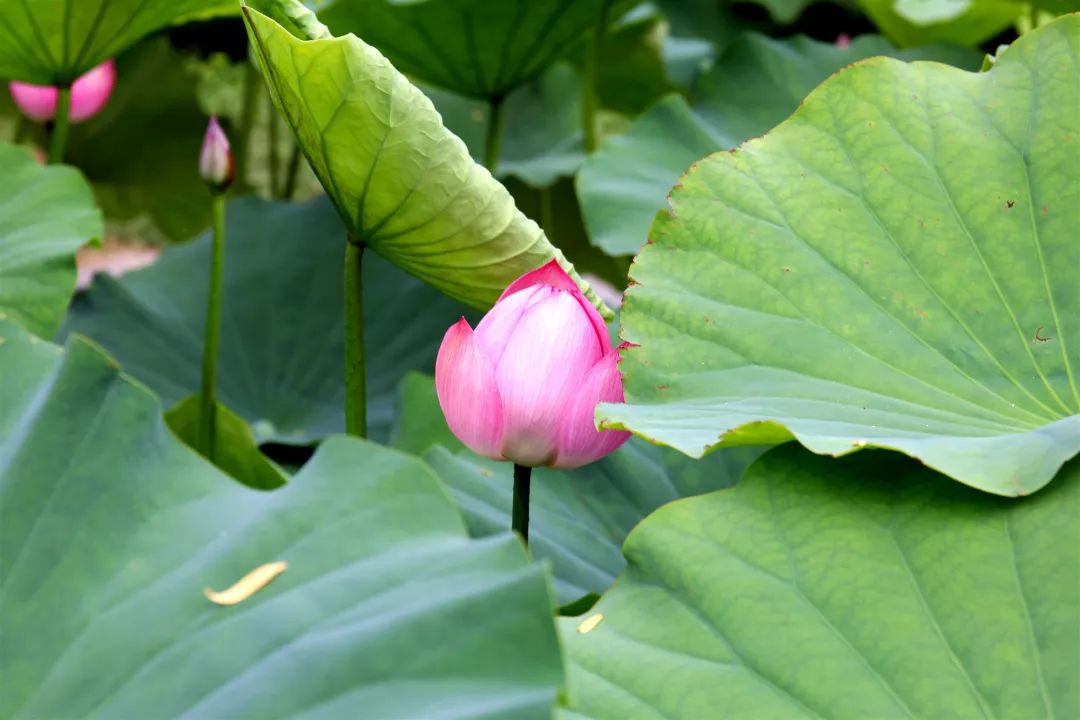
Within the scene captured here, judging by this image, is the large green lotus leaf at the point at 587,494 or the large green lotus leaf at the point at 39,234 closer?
the large green lotus leaf at the point at 587,494

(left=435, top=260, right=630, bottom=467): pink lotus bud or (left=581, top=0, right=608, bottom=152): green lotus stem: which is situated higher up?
(left=435, top=260, right=630, bottom=467): pink lotus bud

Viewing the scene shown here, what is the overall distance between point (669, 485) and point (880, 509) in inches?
12.2

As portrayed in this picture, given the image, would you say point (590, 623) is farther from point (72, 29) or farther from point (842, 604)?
point (72, 29)

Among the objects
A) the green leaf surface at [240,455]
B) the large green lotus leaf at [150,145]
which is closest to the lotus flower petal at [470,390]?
the green leaf surface at [240,455]

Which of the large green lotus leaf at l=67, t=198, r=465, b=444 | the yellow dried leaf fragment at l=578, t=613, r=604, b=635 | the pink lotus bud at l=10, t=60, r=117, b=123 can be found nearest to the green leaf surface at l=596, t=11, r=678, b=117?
the large green lotus leaf at l=67, t=198, r=465, b=444

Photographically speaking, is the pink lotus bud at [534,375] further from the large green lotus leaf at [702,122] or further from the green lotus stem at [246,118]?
the green lotus stem at [246,118]

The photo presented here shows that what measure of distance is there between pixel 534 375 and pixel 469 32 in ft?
2.78

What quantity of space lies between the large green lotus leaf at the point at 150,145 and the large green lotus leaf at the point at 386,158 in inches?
63.4

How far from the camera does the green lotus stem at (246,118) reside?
2.29 metres

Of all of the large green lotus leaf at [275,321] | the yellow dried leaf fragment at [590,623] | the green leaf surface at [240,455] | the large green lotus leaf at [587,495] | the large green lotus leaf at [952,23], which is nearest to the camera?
the yellow dried leaf fragment at [590,623]

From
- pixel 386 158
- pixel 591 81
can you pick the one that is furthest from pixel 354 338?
pixel 591 81

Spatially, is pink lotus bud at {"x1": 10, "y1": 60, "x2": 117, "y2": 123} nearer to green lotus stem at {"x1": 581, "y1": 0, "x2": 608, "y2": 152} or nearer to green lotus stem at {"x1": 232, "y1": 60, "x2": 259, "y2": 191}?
green lotus stem at {"x1": 232, "y1": 60, "x2": 259, "y2": 191}

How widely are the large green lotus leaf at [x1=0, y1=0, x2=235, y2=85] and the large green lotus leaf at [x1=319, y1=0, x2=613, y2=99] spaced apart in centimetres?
27

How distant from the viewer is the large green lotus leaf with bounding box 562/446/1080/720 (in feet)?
2.10
